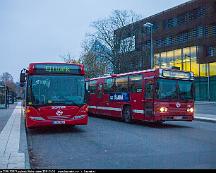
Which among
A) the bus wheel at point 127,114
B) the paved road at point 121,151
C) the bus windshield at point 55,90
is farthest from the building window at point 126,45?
the paved road at point 121,151

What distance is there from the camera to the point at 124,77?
2256 centimetres

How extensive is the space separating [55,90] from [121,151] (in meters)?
5.87

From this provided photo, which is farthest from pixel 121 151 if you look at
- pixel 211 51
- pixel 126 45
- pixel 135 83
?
pixel 211 51

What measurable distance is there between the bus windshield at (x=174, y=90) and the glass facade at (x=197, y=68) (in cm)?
3929

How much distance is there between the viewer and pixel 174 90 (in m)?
18.9

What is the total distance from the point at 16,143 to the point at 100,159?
396cm

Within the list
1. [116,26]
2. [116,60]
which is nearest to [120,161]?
[116,60]

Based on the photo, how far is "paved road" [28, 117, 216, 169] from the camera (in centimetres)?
923

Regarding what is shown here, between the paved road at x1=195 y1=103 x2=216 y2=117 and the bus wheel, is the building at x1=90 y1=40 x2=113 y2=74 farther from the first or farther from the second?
the bus wheel

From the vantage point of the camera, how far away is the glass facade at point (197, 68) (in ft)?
190

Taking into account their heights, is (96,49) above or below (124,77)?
above

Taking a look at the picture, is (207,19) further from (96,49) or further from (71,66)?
(71,66)

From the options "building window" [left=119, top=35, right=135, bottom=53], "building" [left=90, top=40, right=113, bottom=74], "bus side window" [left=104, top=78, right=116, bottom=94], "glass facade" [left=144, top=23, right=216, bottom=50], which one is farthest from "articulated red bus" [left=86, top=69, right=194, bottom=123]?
"glass facade" [left=144, top=23, right=216, bottom=50]

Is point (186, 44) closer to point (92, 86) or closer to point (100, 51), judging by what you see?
point (100, 51)
